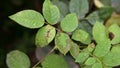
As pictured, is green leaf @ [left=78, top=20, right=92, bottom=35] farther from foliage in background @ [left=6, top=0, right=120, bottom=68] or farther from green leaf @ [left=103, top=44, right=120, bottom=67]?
green leaf @ [left=103, top=44, right=120, bottom=67]

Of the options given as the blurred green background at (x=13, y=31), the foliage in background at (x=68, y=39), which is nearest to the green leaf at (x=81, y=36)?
the foliage in background at (x=68, y=39)

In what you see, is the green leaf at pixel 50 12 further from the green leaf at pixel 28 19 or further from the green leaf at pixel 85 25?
the green leaf at pixel 85 25

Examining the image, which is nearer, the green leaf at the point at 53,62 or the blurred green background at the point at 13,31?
the green leaf at the point at 53,62

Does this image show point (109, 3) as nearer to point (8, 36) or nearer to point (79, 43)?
point (79, 43)

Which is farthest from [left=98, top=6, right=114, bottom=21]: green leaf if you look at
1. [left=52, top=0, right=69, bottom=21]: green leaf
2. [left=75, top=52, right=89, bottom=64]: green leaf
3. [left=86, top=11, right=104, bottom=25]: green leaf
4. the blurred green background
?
the blurred green background

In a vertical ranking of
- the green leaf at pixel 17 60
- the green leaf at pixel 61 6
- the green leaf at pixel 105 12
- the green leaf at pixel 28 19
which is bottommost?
the green leaf at pixel 17 60

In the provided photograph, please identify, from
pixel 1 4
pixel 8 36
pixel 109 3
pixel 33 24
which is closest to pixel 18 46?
pixel 8 36
